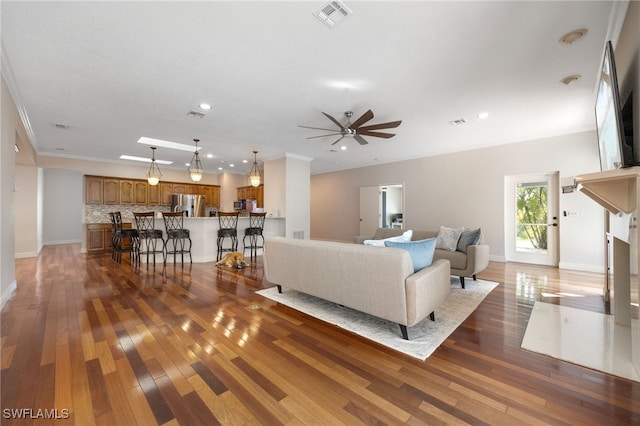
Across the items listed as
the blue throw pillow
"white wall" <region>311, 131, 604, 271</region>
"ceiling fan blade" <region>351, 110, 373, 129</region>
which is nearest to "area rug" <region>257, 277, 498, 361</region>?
the blue throw pillow

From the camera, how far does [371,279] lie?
2363mm

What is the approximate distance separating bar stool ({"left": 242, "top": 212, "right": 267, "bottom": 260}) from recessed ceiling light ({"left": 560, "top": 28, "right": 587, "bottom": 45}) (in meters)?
5.25

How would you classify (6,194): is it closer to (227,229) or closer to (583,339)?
(227,229)

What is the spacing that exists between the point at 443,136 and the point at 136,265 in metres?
6.78

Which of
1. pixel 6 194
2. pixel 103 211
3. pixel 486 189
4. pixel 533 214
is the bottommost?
pixel 533 214

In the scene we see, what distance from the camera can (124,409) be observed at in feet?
4.68

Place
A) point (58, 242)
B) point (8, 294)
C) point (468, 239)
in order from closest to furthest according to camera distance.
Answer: point (8, 294), point (468, 239), point (58, 242)

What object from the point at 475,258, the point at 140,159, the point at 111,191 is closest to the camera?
the point at 475,258

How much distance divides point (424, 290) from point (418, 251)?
1.29ft

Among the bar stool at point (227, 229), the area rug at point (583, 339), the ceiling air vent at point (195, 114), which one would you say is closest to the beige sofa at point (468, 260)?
the area rug at point (583, 339)

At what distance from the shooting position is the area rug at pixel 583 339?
1.88 metres

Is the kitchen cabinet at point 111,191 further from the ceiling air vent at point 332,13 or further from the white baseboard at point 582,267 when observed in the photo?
the white baseboard at point 582,267

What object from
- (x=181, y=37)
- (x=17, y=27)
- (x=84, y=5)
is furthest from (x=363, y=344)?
(x=17, y=27)

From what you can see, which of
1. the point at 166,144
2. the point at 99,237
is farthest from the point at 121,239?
the point at 99,237
